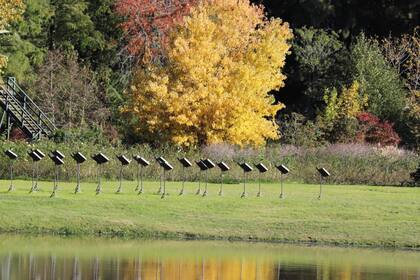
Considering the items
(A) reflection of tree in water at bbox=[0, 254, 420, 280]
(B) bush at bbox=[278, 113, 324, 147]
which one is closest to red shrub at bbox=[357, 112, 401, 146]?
(B) bush at bbox=[278, 113, 324, 147]

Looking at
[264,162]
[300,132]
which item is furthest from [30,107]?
[264,162]

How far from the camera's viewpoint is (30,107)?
57344 mm

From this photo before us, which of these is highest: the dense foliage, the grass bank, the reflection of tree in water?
the dense foliage

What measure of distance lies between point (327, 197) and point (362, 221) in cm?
403

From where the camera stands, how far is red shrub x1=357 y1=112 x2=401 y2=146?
5875 centimetres

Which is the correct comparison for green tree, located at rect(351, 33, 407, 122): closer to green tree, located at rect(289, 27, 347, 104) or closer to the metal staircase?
green tree, located at rect(289, 27, 347, 104)

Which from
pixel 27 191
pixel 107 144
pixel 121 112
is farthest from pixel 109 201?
pixel 121 112

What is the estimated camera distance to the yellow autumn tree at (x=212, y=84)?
176ft

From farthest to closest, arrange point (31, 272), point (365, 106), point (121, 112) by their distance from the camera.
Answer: point (365, 106), point (121, 112), point (31, 272)

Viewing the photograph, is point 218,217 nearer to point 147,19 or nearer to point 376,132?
point 376,132

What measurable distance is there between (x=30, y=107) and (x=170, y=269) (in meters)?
33.2

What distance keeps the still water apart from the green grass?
1.27m

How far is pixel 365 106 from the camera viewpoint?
62531mm

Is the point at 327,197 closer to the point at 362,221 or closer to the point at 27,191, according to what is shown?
the point at 362,221
